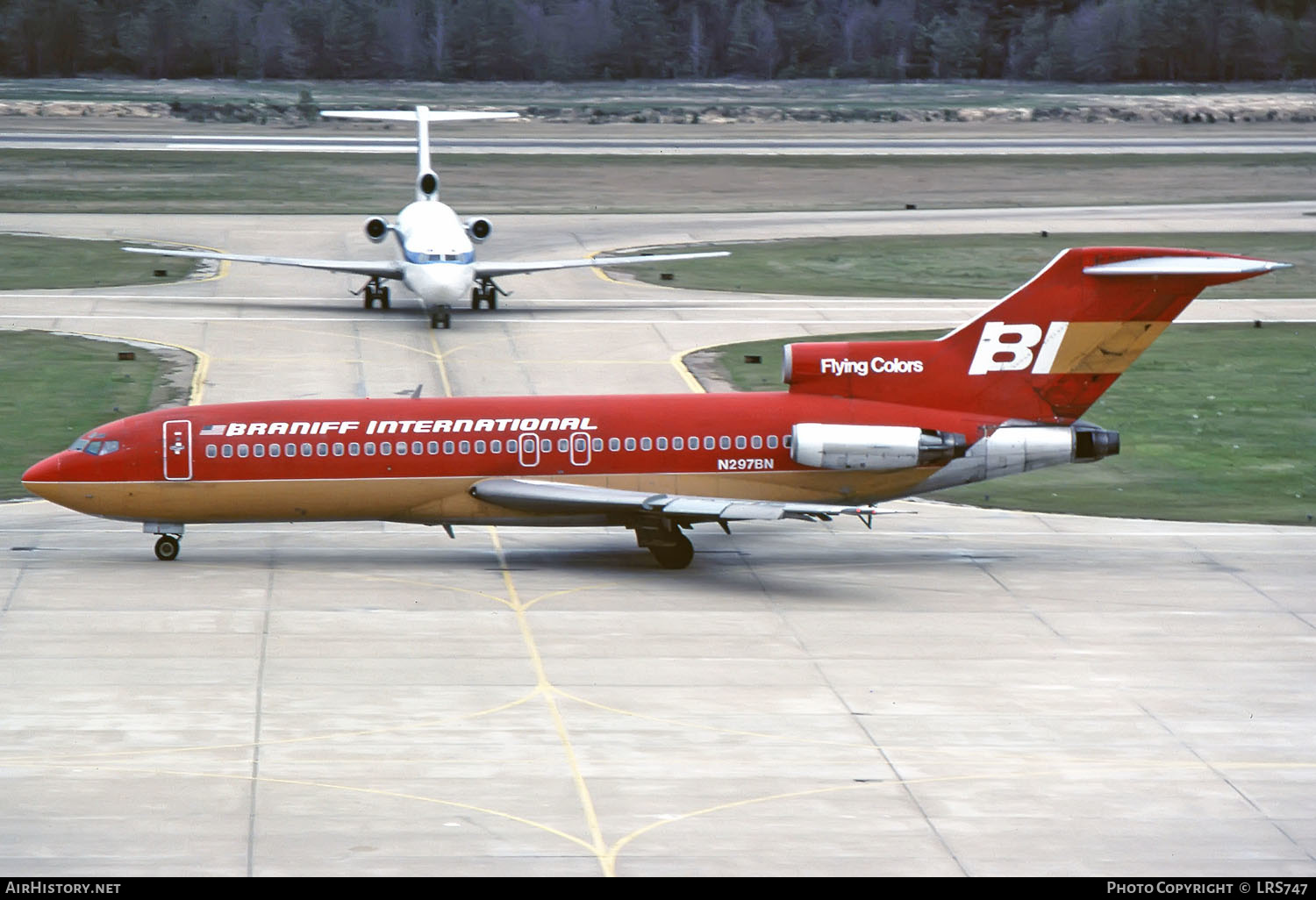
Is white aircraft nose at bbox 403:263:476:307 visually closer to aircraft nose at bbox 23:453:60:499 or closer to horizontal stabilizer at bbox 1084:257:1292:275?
aircraft nose at bbox 23:453:60:499

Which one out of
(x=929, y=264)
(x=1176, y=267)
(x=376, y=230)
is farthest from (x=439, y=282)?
(x=1176, y=267)

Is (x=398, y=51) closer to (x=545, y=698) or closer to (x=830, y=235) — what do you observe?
(x=830, y=235)

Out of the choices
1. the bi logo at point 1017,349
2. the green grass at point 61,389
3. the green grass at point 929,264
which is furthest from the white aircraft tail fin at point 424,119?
the bi logo at point 1017,349

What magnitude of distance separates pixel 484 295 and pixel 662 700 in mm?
37313

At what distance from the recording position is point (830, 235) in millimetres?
82500

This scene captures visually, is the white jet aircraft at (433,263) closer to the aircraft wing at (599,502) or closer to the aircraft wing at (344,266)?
the aircraft wing at (344,266)

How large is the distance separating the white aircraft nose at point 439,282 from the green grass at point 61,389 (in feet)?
27.7

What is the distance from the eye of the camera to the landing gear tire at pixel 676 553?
34125 millimetres

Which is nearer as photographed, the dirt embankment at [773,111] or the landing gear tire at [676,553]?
the landing gear tire at [676,553]

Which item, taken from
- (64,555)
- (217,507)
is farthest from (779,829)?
(64,555)

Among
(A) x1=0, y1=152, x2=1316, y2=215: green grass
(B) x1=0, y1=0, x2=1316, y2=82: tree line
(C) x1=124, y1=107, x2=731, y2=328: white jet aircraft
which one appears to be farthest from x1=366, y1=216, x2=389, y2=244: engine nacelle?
(B) x1=0, y1=0, x2=1316, y2=82: tree line

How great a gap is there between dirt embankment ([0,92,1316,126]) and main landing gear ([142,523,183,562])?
9641 cm

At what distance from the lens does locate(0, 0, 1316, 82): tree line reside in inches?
6048

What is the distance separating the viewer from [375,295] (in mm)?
62062
